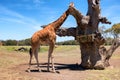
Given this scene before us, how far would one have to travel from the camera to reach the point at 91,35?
13.7 m

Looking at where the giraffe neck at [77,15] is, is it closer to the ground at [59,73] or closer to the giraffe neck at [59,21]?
the giraffe neck at [59,21]

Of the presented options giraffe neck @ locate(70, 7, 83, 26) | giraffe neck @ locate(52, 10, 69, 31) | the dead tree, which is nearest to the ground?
the dead tree

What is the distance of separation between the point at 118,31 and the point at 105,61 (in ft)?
131

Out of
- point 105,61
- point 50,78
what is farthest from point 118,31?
point 50,78

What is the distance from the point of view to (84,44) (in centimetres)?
1462

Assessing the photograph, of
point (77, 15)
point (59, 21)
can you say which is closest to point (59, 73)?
point (59, 21)

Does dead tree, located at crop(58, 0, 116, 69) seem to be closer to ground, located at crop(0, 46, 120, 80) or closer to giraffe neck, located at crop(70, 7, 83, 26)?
giraffe neck, located at crop(70, 7, 83, 26)

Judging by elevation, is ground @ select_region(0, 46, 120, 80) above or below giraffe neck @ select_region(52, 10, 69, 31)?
below

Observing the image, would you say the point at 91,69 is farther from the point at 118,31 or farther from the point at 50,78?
the point at 118,31

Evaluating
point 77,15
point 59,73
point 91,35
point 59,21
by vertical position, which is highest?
point 77,15

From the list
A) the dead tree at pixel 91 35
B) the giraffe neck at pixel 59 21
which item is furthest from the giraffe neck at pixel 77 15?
the giraffe neck at pixel 59 21

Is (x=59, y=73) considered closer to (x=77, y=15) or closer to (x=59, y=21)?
(x=59, y=21)

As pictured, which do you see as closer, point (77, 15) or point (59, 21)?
point (59, 21)

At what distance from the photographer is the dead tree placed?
13820 mm
